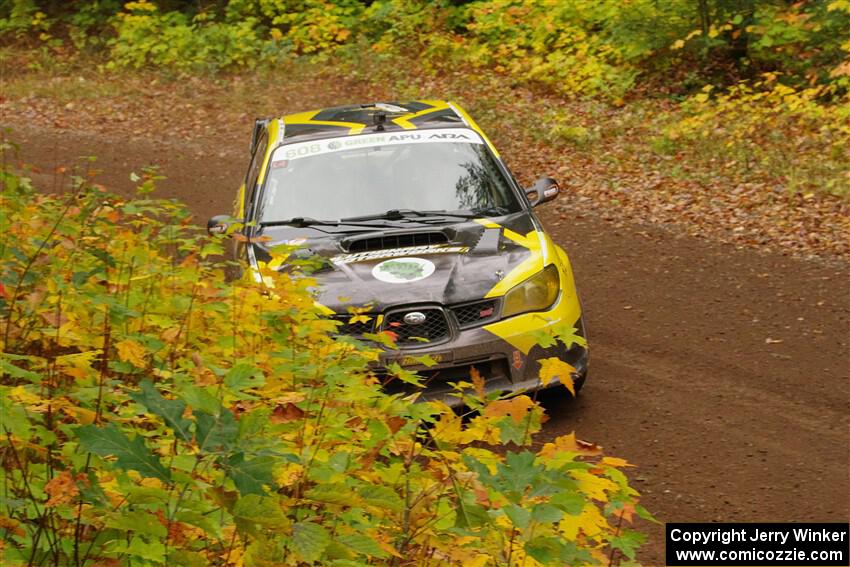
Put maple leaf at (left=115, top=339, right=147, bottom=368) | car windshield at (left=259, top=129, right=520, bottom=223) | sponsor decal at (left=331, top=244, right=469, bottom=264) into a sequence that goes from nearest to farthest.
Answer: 1. maple leaf at (left=115, top=339, right=147, bottom=368)
2. sponsor decal at (left=331, top=244, right=469, bottom=264)
3. car windshield at (left=259, top=129, right=520, bottom=223)

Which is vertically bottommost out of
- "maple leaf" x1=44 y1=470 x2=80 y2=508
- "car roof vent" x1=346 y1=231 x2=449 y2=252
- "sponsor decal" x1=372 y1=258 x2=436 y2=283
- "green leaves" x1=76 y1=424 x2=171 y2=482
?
"car roof vent" x1=346 y1=231 x2=449 y2=252

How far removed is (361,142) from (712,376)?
3.03m

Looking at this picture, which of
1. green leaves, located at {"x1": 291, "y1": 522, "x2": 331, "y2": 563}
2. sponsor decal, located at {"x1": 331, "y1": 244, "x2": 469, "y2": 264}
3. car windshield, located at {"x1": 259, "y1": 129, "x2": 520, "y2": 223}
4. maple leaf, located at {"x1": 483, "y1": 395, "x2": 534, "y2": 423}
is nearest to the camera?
green leaves, located at {"x1": 291, "y1": 522, "x2": 331, "y2": 563}

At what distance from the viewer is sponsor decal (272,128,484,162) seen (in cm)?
808

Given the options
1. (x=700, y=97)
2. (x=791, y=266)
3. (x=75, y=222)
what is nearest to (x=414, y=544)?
(x=75, y=222)

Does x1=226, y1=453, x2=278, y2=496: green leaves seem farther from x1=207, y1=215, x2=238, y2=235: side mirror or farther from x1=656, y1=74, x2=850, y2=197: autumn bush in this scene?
x1=656, y1=74, x2=850, y2=197: autumn bush

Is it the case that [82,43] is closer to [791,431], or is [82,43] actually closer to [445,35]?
[445,35]

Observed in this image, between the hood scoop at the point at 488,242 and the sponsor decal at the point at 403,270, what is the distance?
13.7 inches

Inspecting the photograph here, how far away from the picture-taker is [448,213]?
24.9 feet

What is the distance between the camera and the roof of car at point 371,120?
8.27 m

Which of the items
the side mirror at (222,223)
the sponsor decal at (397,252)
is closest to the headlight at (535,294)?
the sponsor decal at (397,252)

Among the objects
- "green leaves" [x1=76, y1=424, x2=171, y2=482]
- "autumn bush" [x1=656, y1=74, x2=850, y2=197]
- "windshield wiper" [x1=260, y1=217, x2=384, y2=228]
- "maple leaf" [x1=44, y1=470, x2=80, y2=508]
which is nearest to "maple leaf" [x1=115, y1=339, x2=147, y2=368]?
"maple leaf" [x1=44, y1=470, x2=80, y2=508]

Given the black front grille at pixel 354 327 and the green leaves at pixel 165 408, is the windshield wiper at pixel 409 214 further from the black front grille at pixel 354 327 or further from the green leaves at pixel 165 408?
the green leaves at pixel 165 408

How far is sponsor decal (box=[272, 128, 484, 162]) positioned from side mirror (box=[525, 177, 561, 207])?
575mm
